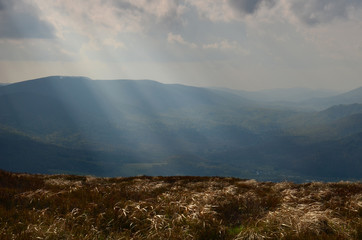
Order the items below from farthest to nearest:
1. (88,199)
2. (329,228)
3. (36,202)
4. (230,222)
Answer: (88,199) < (36,202) < (230,222) < (329,228)

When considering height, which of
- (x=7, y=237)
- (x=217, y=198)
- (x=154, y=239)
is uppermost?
(x=7, y=237)

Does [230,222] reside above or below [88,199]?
below

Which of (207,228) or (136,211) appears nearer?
(207,228)

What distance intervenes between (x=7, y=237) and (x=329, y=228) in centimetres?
810

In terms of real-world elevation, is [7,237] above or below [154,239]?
above

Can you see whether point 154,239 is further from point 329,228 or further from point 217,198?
point 217,198

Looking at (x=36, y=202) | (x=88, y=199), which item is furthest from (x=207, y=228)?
(x=36, y=202)

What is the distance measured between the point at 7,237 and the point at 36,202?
12.0 feet

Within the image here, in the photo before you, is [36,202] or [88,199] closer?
[36,202]

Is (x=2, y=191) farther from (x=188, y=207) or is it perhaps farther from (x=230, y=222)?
(x=230, y=222)

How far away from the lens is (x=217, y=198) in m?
11.8

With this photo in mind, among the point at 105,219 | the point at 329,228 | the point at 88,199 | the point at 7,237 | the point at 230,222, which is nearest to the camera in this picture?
the point at 7,237

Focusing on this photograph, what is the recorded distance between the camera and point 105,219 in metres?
8.21

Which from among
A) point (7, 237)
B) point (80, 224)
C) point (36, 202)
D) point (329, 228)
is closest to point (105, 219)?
point (80, 224)
